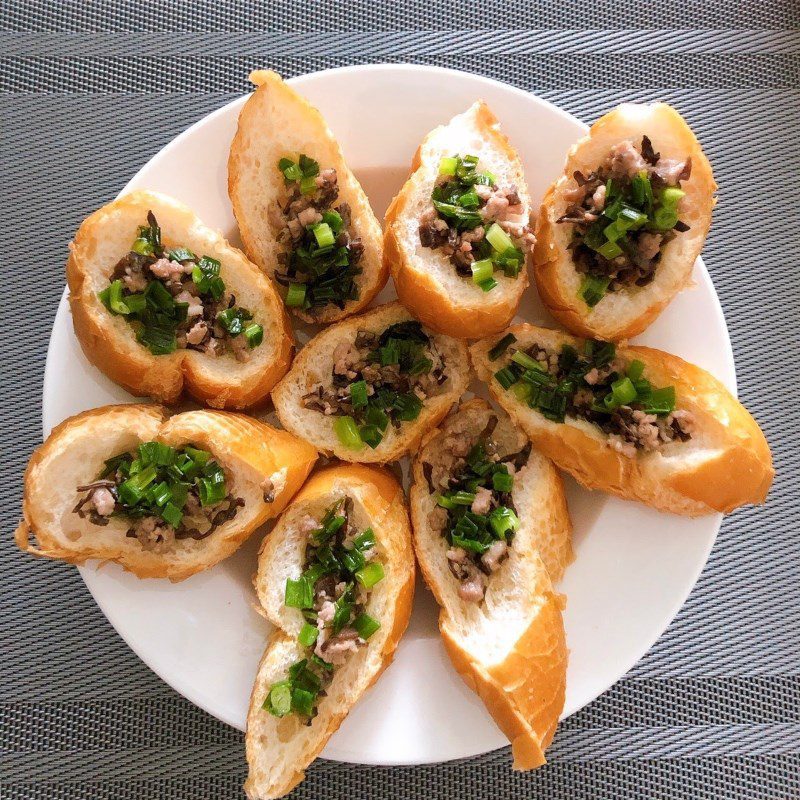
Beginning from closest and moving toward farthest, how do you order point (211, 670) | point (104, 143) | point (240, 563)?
point (211, 670) < point (240, 563) < point (104, 143)

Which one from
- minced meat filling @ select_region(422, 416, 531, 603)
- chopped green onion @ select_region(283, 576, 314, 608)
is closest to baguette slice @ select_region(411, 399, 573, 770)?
minced meat filling @ select_region(422, 416, 531, 603)

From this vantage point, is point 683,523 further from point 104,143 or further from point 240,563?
point 104,143

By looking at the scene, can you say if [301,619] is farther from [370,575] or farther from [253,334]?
[253,334]

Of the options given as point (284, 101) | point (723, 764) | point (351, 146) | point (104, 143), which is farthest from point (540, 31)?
point (723, 764)

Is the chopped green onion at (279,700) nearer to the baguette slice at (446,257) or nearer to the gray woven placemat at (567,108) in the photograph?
A: the gray woven placemat at (567,108)

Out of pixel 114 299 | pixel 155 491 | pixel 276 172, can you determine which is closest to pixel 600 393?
pixel 276 172
